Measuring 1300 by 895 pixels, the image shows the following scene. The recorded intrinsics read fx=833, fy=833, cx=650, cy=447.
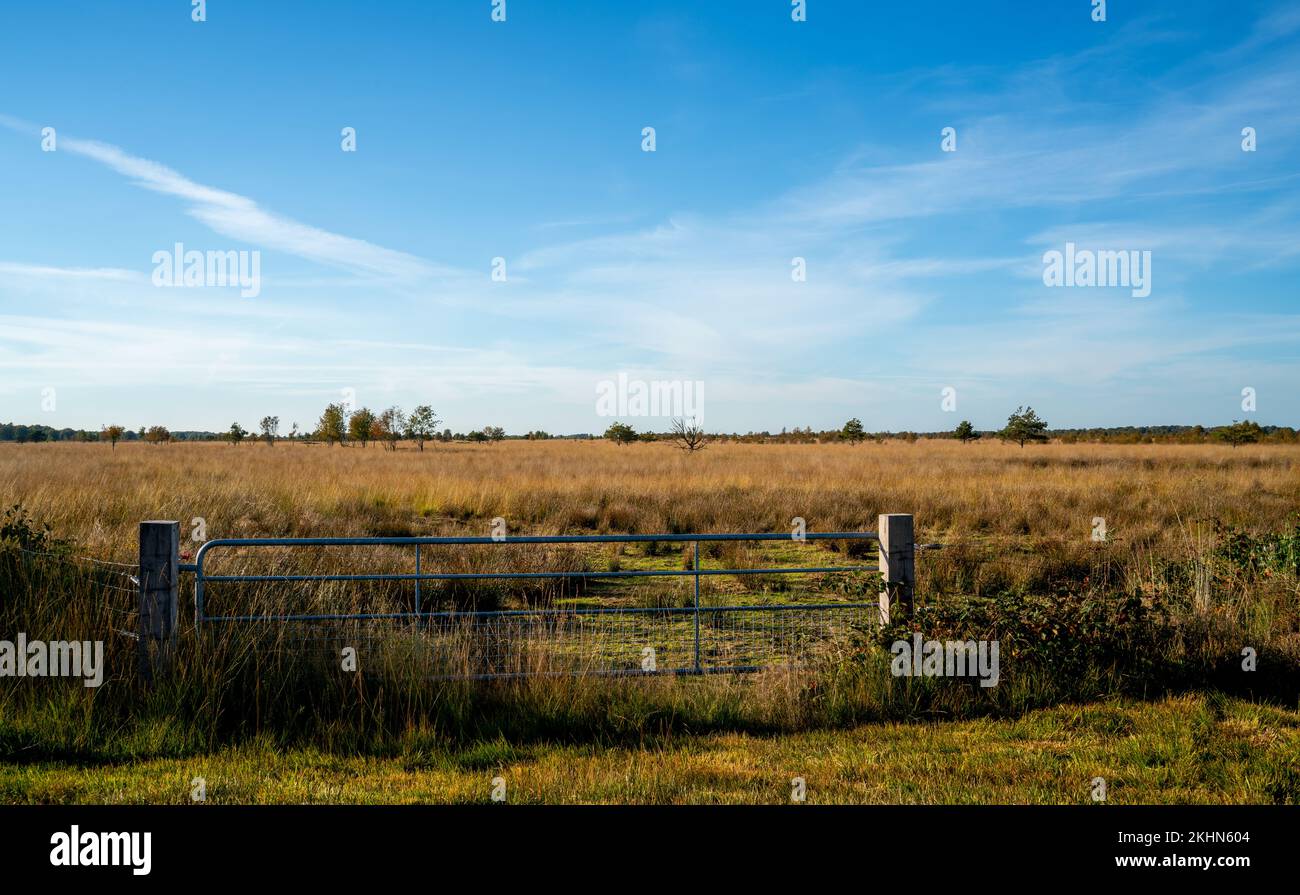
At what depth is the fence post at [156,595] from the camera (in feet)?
21.6

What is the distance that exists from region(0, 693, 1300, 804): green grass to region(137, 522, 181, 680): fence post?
1.15m

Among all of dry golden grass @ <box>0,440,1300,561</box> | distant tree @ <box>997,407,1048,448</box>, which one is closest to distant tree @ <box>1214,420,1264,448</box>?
distant tree @ <box>997,407,1048,448</box>

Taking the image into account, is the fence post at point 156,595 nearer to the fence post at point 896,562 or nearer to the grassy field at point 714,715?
the grassy field at point 714,715

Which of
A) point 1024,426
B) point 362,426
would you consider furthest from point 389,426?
point 1024,426

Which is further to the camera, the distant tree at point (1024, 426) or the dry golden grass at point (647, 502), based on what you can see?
the distant tree at point (1024, 426)

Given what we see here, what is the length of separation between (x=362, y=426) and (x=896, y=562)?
83883 millimetres

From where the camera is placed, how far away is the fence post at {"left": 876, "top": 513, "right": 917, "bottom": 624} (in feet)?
25.7

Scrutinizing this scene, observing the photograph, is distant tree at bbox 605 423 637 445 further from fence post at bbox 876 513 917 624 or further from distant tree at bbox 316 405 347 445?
fence post at bbox 876 513 917 624

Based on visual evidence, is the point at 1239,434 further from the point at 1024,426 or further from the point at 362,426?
the point at 362,426

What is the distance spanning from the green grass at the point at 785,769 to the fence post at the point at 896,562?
63.4 inches

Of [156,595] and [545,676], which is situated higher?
[156,595]

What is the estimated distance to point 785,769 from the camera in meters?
5.42

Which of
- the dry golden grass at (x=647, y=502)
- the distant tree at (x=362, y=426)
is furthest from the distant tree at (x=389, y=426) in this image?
the dry golden grass at (x=647, y=502)
